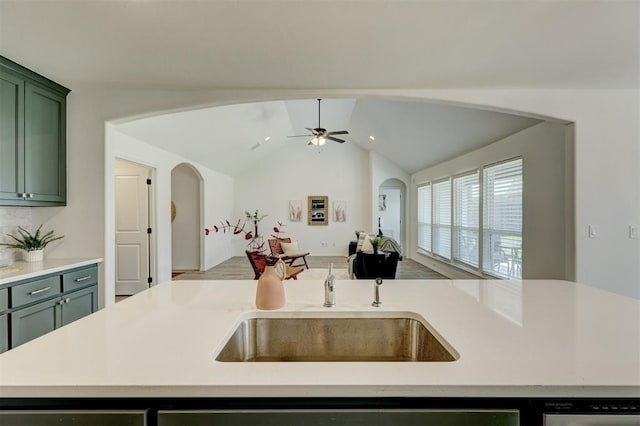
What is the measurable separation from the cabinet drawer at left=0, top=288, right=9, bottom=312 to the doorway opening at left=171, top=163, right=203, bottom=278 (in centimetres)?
474

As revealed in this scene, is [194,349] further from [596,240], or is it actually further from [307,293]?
[596,240]

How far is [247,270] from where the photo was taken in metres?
6.81

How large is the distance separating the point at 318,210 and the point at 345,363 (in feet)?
25.8

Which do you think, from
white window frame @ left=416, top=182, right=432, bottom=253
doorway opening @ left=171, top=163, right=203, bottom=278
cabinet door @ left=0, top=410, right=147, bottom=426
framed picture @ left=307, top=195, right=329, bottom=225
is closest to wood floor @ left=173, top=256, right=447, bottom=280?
doorway opening @ left=171, top=163, right=203, bottom=278

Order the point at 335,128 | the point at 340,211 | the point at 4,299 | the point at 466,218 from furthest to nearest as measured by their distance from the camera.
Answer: the point at 340,211, the point at 335,128, the point at 466,218, the point at 4,299

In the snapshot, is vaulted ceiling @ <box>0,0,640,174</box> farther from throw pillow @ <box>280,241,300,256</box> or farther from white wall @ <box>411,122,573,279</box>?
throw pillow @ <box>280,241,300,256</box>

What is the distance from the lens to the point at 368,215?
8.44 meters

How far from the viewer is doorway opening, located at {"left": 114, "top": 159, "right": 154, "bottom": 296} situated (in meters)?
4.67

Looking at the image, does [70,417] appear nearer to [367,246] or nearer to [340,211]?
[367,246]

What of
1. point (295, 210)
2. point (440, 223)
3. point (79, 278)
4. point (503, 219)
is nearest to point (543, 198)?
point (503, 219)

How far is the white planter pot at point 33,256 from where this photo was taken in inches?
99.0

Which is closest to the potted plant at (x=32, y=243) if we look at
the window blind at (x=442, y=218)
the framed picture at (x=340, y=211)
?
the window blind at (x=442, y=218)

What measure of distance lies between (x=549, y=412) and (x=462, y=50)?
7.07ft

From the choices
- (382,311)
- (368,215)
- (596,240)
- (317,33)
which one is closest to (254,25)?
(317,33)
